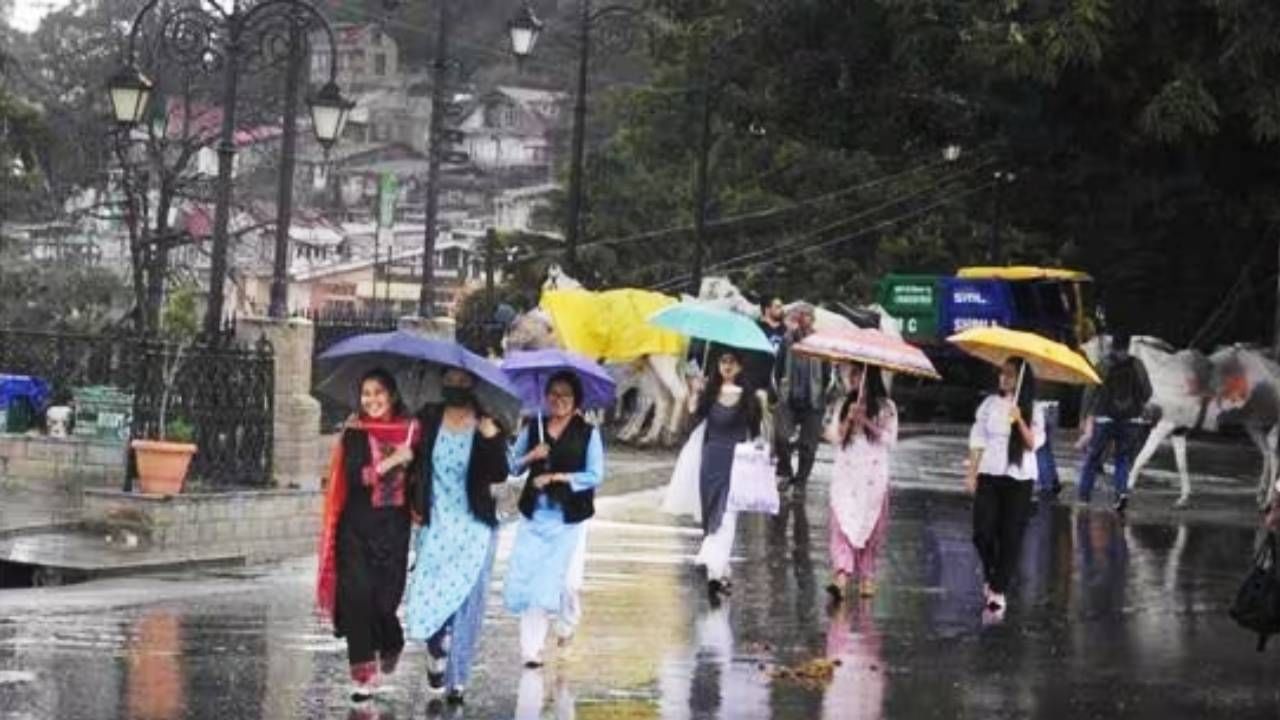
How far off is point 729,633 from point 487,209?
85.1 metres

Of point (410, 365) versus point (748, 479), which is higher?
point (410, 365)

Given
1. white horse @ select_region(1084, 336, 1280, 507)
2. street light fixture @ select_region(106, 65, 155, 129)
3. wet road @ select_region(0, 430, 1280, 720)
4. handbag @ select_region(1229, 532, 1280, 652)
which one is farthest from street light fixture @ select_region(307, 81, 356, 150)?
handbag @ select_region(1229, 532, 1280, 652)

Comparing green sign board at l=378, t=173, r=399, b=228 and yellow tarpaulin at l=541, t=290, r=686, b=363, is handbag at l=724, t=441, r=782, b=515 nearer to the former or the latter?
yellow tarpaulin at l=541, t=290, r=686, b=363

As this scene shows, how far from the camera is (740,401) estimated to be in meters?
14.4

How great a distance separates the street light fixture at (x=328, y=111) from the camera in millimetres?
20516

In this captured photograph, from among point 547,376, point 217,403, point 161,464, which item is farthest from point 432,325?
point 547,376

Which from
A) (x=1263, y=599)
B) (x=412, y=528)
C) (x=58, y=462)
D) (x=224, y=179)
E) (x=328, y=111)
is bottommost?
(x=1263, y=599)

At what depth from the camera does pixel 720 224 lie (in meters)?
54.8

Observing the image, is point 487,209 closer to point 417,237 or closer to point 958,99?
point 417,237

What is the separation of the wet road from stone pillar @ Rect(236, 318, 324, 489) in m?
2.73

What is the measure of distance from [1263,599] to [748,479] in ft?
14.9

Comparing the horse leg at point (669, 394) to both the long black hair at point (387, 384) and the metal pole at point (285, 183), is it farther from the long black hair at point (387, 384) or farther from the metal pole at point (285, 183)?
the long black hair at point (387, 384)

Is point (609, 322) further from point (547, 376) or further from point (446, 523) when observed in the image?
point (446, 523)

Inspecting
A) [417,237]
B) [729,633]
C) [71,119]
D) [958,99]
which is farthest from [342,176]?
[729,633]
